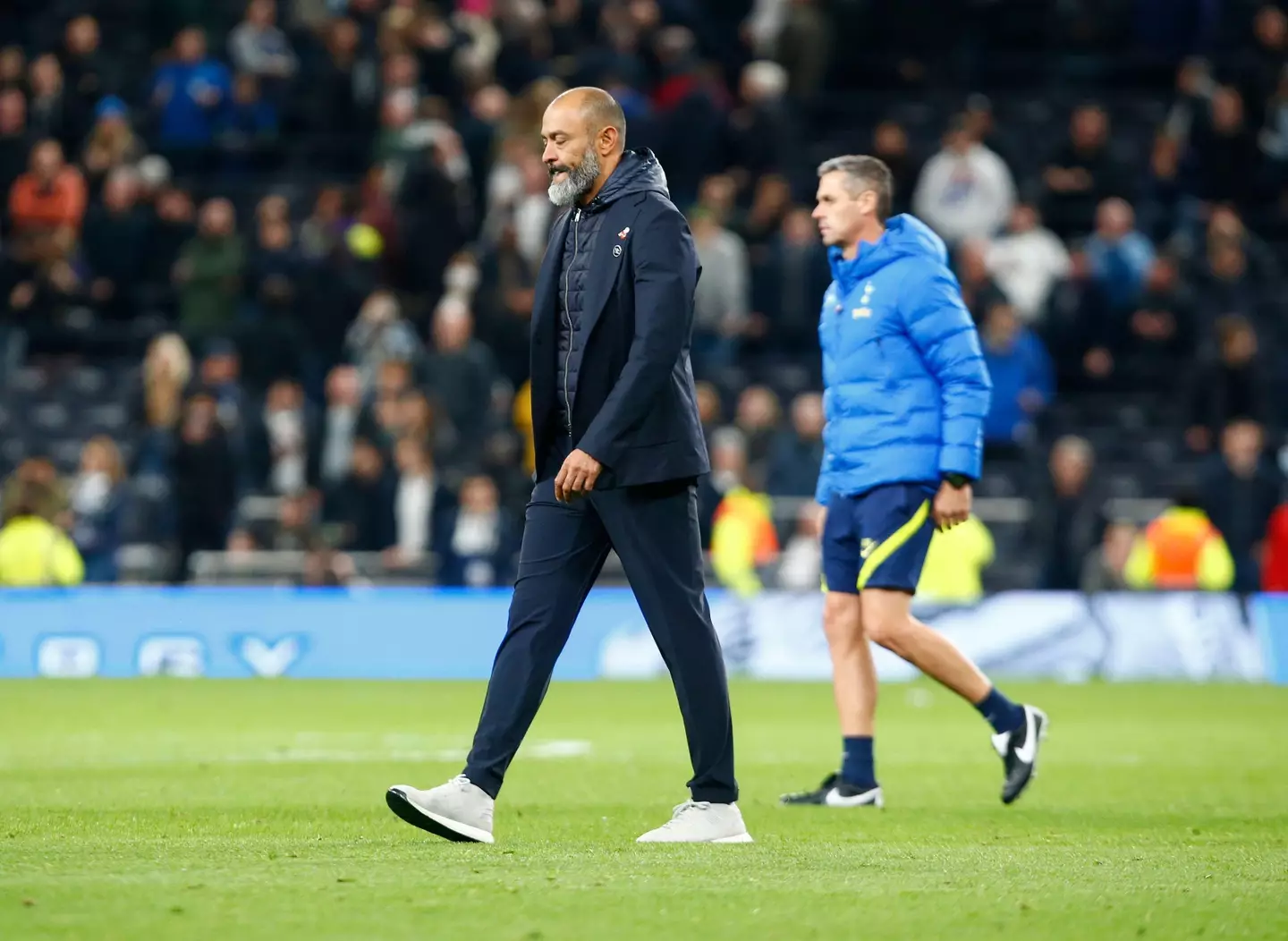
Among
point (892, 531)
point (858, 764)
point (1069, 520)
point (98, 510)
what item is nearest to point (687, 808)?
point (858, 764)

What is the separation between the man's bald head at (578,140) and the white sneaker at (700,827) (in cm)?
197

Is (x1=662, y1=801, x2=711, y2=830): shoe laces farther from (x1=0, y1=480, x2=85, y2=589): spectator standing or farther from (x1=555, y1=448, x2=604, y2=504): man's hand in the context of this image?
(x1=0, y1=480, x2=85, y2=589): spectator standing

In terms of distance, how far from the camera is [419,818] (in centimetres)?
687

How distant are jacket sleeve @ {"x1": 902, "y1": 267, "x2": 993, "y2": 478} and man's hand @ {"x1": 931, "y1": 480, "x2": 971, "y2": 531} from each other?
2.6 inches

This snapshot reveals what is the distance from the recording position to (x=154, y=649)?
17.7 meters

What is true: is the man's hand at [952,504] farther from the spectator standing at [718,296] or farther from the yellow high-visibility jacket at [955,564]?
the spectator standing at [718,296]

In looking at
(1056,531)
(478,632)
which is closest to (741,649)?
(478,632)

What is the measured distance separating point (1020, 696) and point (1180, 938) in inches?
416

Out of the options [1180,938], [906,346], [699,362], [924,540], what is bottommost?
[1180,938]

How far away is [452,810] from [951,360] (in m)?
2.98

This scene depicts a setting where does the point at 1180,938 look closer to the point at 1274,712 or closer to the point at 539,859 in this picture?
the point at 539,859

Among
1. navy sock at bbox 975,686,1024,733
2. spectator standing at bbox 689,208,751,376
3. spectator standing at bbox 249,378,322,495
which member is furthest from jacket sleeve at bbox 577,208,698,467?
spectator standing at bbox 249,378,322,495

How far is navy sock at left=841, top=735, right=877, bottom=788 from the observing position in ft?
29.3

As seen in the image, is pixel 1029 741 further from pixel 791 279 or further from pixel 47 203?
pixel 47 203
